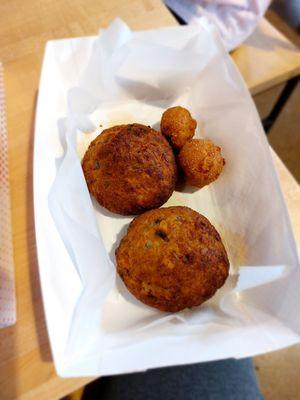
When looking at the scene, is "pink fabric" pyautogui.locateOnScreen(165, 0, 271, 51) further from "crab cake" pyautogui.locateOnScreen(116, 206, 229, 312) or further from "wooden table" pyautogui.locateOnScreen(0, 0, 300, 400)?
"crab cake" pyautogui.locateOnScreen(116, 206, 229, 312)

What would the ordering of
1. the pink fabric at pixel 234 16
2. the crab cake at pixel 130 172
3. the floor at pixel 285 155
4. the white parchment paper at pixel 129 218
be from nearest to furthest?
the white parchment paper at pixel 129 218
the crab cake at pixel 130 172
the pink fabric at pixel 234 16
the floor at pixel 285 155

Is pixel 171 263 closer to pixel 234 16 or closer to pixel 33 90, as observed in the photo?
pixel 33 90

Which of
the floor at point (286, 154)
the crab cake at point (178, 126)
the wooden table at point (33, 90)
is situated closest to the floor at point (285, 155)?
the floor at point (286, 154)

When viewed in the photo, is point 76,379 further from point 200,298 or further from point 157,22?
point 157,22

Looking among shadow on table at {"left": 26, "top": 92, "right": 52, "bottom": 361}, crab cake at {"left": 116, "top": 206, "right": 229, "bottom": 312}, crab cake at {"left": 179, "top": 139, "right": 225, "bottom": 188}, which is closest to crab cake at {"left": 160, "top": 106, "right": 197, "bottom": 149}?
crab cake at {"left": 179, "top": 139, "right": 225, "bottom": 188}

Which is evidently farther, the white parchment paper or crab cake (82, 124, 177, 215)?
crab cake (82, 124, 177, 215)

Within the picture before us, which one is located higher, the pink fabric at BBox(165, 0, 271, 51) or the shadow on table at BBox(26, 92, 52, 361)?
the pink fabric at BBox(165, 0, 271, 51)

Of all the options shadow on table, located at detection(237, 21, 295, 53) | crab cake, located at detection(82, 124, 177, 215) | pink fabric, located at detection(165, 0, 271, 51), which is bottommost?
crab cake, located at detection(82, 124, 177, 215)

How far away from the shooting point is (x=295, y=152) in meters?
1.51

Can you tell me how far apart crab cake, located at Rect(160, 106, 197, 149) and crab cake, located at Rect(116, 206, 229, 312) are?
0.20 m

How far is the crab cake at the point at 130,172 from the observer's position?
650mm

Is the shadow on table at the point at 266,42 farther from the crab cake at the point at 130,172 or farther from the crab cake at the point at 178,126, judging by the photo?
the crab cake at the point at 130,172

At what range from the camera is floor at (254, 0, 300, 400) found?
1012mm

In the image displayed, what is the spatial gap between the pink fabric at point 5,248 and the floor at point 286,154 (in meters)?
0.79
